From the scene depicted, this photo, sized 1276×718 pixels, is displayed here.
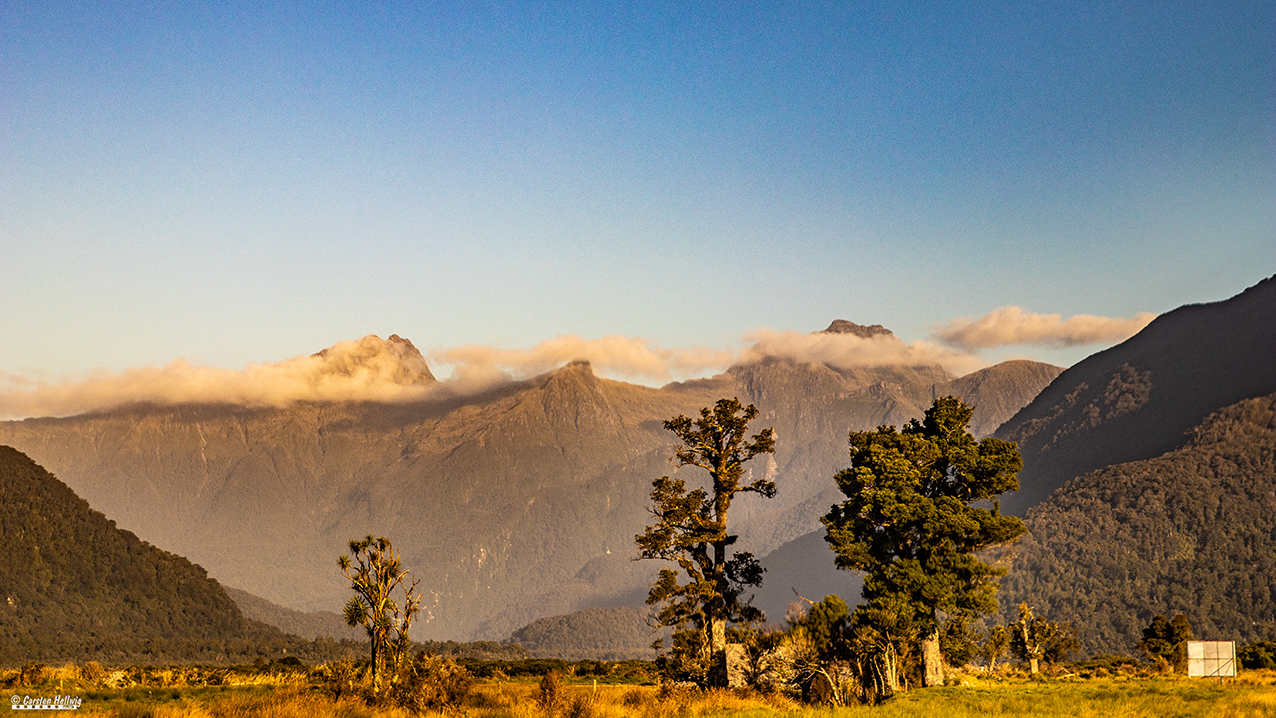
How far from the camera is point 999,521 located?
6328 cm

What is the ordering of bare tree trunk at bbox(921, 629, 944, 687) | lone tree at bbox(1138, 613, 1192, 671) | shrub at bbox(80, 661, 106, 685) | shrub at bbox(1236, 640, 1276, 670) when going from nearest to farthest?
shrub at bbox(80, 661, 106, 685)
bare tree trunk at bbox(921, 629, 944, 687)
shrub at bbox(1236, 640, 1276, 670)
lone tree at bbox(1138, 613, 1192, 671)

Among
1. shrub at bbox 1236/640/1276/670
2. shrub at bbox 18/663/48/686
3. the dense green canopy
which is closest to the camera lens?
shrub at bbox 18/663/48/686

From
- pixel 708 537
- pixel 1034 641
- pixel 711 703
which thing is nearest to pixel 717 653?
pixel 708 537

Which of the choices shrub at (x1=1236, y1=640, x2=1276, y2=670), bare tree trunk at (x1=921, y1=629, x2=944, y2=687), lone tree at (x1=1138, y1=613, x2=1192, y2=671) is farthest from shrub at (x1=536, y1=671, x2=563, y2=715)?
lone tree at (x1=1138, y1=613, x2=1192, y2=671)

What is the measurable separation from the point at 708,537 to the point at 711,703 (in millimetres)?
16011

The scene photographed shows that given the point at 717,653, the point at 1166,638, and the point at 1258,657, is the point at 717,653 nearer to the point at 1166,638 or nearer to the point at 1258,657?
the point at 1258,657

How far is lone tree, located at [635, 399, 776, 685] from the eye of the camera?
60281mm

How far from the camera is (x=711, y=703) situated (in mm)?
45031

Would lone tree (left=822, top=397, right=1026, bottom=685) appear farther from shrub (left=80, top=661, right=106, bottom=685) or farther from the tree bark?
shrub (left=80, top=661, right=106, bottom=685)

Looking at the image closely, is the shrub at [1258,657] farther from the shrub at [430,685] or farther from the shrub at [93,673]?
the shrub at [93,673]

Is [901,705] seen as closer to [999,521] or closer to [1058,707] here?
[1058,707]

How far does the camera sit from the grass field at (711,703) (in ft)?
124

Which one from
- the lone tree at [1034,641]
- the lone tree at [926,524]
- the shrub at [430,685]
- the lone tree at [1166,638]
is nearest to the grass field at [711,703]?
the shrub at [430,685]

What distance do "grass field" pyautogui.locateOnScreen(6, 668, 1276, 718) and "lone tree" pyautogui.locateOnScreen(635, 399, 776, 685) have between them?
9773 millimetres
